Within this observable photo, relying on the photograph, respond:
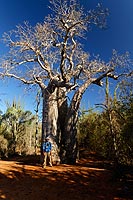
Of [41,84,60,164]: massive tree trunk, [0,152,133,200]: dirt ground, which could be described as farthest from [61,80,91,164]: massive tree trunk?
[0,152,133,200]: dirt ground

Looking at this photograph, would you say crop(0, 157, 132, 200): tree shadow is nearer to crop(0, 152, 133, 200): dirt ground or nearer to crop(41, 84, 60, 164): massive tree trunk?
crop(0, 152, 133, 200): dirt ground

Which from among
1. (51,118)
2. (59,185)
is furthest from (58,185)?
(51,118)

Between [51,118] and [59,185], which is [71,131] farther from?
[59,185]

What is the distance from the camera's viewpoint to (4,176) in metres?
8.52

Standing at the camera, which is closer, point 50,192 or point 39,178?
point 50,192

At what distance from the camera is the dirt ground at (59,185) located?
6887 millimetres

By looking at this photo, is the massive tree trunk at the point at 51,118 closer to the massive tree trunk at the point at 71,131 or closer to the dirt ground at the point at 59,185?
the massive tree trunk at the point at 71,131

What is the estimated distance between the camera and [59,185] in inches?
307

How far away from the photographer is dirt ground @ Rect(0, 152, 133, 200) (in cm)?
689

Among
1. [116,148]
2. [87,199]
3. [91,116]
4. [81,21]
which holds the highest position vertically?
[81,21]

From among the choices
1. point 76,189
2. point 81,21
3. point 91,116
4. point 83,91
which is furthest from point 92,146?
point 76,189

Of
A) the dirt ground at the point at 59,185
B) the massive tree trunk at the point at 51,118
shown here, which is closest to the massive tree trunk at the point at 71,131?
the massive tree trunk at the point at 51,118

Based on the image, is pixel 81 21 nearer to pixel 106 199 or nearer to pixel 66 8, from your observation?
pixel 66 8

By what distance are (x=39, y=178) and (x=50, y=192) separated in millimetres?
1282
